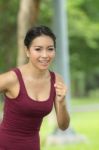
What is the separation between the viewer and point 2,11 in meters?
23.4

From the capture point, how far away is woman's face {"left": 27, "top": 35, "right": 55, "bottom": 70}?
4.06 meters

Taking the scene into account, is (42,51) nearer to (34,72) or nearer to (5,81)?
(34,72)

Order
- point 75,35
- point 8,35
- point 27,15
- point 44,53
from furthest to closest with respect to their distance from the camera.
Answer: point 75,35
point 8,35
point 27,15
point 44,53

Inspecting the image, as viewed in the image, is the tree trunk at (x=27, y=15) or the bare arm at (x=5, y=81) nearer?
the bare arm at (x=5, y=81)

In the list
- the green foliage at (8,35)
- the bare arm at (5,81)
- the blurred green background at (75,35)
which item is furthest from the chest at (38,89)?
the green foliage at (8,35)

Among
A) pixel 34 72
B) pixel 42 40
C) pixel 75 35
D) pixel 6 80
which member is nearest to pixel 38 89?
pixel 34 72

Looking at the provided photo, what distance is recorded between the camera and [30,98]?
4.10m

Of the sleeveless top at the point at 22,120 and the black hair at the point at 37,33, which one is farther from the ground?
the black hair at the point at 37,33

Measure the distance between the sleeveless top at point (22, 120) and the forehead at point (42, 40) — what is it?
27cm

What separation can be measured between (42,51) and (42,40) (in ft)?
0.25

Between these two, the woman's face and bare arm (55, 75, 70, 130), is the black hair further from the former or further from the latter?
bare arm (55, 75, 70, 130)

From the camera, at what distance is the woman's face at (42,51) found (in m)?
4.06

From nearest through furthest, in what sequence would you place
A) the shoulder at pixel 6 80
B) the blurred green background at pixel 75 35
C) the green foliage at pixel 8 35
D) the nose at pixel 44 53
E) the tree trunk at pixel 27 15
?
the nose at pixel 44 53 < the shoulder at pixel 6 80 < the tree trunk at pixel 27 15 < the blurred green background at pixel 75 35 < the green foliage at pixel 8 35

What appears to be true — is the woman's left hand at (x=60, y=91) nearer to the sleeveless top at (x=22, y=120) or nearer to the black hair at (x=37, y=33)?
the sleeveless top at (x=22, y=120)
